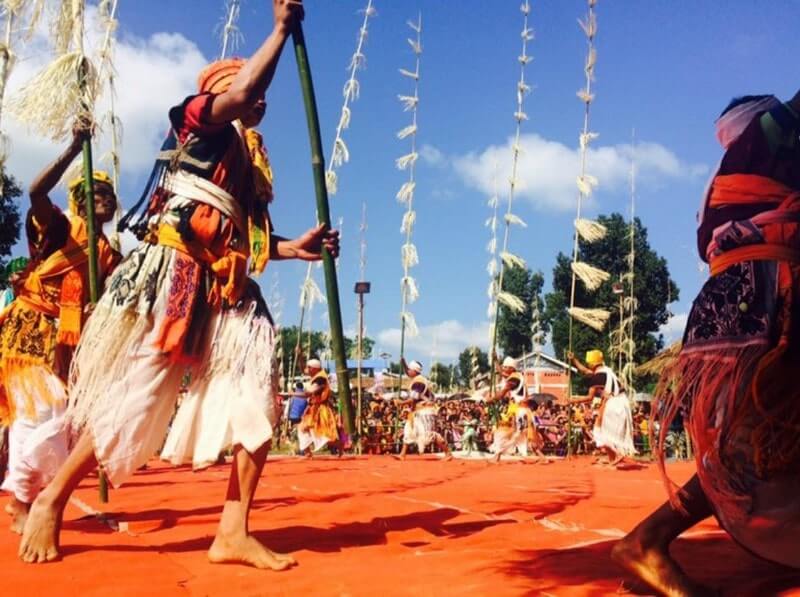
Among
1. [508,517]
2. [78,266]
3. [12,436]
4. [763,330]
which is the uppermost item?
[78,266]

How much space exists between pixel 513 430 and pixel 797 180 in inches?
474

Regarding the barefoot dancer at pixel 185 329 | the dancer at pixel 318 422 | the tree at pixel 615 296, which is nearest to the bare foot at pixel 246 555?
the barefoot dancer at pixel 185 329

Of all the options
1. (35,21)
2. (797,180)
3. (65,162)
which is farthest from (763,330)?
(35,21)

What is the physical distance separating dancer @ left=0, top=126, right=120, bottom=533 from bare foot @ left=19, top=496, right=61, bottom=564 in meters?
0.84

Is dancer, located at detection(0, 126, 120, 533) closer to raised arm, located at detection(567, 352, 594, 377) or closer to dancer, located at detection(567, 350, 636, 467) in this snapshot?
raised arm, located at detection(567, 352, 594, 377)

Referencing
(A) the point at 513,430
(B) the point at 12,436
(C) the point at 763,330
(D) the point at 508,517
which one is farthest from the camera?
(A) the point at 513,430

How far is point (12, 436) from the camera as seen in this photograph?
3.69 meters

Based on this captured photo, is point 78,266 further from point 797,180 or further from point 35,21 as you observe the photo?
point 797,180

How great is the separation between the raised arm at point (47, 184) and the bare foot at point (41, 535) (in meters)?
1.55

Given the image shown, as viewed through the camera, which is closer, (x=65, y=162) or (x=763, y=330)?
(x=763, y=330)

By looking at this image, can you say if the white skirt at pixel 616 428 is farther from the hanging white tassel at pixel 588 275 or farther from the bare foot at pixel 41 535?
the bare foot at pixel 41 535

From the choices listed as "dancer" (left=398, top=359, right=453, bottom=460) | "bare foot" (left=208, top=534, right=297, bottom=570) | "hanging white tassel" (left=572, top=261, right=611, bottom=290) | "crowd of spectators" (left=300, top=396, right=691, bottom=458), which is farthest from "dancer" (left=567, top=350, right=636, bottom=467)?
"bare foot" (left=208, top=534, right=297, bottom=570)

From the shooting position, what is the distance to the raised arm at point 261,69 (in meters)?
2.52

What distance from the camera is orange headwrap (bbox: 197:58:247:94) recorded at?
302 cm
